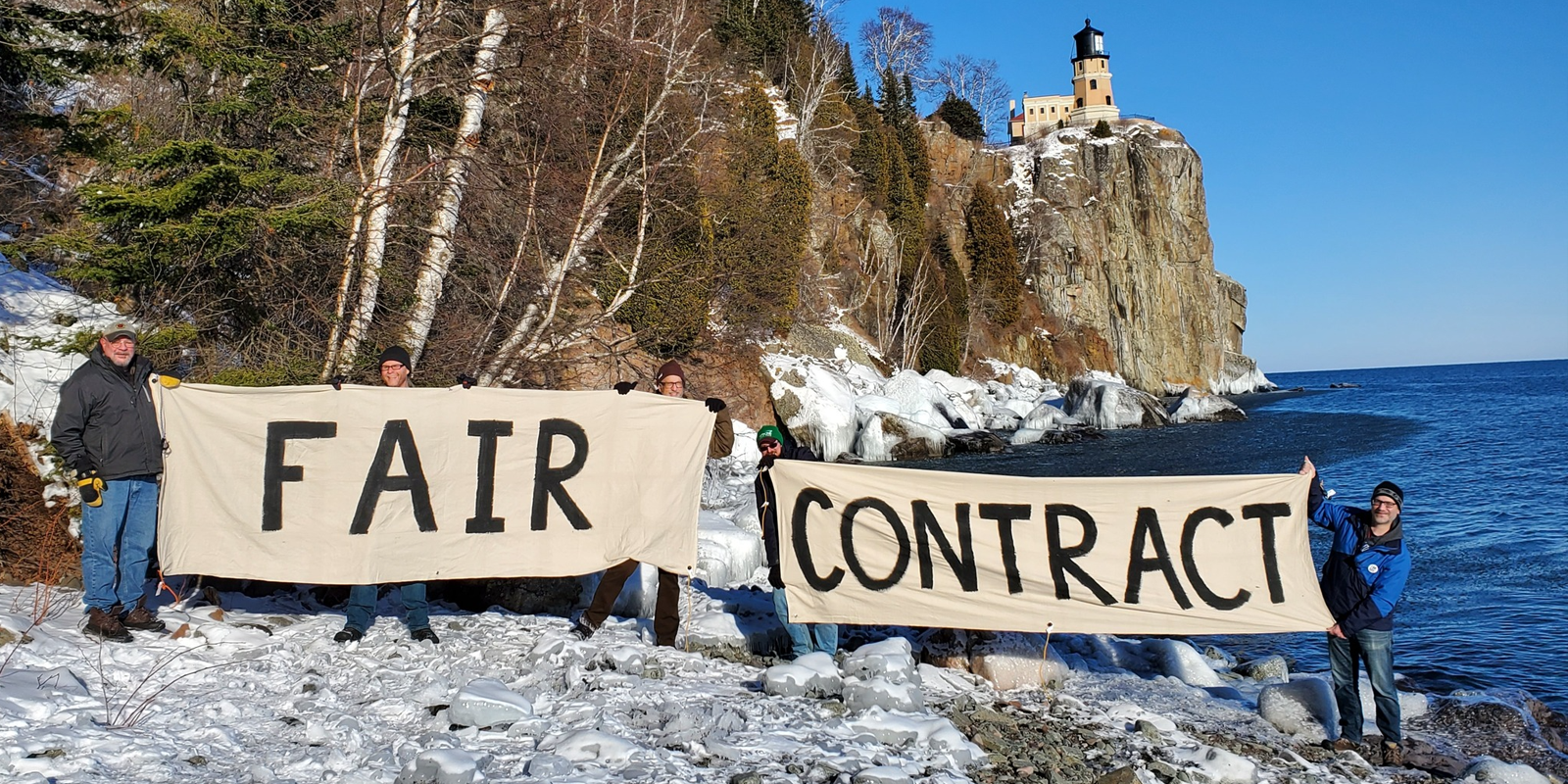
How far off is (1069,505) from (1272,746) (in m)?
1.85

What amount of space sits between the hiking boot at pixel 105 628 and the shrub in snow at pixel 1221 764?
601cm

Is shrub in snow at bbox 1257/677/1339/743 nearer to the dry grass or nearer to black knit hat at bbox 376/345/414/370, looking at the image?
black knit hat at bbox 376/345/414/370

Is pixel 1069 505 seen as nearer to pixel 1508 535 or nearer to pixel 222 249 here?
pixel 222 249

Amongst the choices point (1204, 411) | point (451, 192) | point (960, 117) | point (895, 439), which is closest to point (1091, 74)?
point (960, 117)

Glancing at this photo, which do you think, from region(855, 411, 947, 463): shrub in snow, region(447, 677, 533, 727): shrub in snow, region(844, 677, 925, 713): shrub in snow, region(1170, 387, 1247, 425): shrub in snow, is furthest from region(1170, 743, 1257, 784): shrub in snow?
region(1170, 387, 1247, 425): shrub in snow

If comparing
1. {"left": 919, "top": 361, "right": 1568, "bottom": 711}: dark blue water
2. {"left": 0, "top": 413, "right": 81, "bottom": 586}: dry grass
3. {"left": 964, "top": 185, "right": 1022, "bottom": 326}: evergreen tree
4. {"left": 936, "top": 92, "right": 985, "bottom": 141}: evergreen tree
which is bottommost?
{"left": 919, "top": 361, "right": 1568, "bottom": 711}: dark blue water

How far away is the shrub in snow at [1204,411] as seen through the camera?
161 ft

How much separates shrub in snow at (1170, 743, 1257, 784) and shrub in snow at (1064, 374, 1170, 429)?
40854 millimetres

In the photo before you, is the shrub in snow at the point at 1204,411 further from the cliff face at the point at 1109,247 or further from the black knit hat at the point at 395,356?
the black knit hat at the point at 395,356

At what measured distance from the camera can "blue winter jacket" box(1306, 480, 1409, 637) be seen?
541cm

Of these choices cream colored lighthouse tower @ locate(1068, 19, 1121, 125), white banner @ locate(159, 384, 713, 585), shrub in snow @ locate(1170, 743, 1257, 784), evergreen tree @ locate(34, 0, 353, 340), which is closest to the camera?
shrub in snow @ locate(1170, 743, 1257, 784)

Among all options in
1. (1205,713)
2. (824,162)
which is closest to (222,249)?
(1205,713)

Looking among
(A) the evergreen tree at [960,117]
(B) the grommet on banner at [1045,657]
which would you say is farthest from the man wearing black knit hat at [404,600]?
(A) the evergreen tree at [960,117]

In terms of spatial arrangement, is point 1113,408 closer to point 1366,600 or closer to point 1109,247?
point 1109,247
